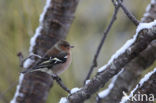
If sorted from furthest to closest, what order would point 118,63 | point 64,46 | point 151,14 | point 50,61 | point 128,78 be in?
point 64,46 < point 50,61 < point 151,14 < point 128,78 < point 118,63

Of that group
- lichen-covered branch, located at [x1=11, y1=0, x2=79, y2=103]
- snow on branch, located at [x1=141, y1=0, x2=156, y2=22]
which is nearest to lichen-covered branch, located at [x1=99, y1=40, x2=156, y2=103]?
snow on branch, located at [x1=141, y1=0, x2=156, y2=22]

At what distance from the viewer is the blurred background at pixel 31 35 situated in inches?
127

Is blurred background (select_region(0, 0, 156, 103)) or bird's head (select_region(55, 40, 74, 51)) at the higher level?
blurred background (select_region(0, 0, 156, 103))

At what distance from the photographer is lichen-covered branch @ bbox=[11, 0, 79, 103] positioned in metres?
2.29

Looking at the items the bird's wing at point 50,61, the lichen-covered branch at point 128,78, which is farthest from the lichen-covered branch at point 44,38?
the lichen-covered branch at point 128,78

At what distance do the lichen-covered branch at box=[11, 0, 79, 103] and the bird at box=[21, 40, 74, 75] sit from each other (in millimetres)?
78

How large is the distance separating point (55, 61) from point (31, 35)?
445 millimetres

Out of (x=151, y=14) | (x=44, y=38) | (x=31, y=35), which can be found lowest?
(x=151, y=14)

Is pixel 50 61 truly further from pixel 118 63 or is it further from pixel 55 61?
pixel 118 63

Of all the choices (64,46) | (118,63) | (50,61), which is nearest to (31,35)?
(64,46)

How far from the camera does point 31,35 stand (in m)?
3.04

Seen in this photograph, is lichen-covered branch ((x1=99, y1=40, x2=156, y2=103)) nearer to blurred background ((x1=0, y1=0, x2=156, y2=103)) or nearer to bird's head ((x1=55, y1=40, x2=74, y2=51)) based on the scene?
bird's head ((x1=55, y1=40, x2=74, y2=51))

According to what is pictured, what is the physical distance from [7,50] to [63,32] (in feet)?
4.03

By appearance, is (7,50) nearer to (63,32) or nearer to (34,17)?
(34,17)
